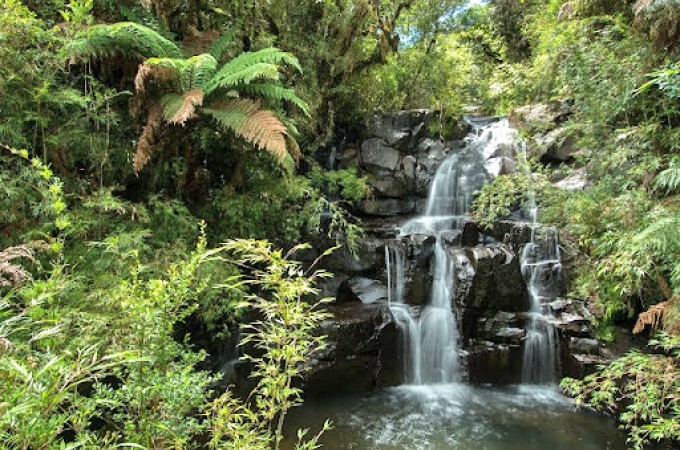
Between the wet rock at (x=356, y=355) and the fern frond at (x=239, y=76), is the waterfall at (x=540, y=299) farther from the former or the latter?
the fern frond at (x=239, y=76)

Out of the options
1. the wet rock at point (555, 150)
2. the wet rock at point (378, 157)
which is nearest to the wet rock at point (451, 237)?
the wet rock at point (378, 157)

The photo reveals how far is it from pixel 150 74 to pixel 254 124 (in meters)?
1.07

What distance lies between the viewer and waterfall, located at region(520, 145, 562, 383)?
5.20 m

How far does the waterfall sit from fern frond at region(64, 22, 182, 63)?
5.24 meters

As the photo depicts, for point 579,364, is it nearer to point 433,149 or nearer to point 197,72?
point 433,149

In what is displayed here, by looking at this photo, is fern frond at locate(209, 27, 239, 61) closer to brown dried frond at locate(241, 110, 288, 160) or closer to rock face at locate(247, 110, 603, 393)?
brown dried frond at locate(241, 110, 288, 160)

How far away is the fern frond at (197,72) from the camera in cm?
356

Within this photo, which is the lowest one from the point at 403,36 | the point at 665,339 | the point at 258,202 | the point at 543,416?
the point at 543,416

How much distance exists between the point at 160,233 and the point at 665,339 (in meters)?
4.69

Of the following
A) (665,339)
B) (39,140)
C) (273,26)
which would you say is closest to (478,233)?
(665,339)

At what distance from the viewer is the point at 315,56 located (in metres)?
6.95

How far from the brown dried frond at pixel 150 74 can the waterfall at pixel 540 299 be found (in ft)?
16.8

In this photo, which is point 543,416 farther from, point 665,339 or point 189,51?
point 189,51

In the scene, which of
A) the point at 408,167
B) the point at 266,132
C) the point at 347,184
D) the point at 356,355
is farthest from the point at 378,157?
the point at 266,132
